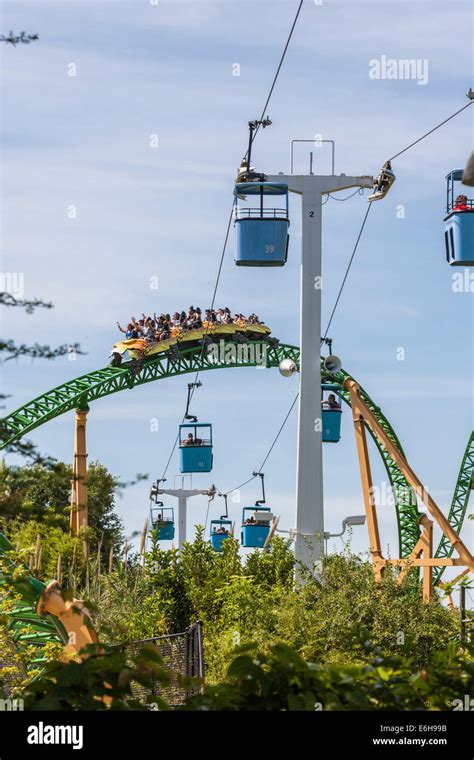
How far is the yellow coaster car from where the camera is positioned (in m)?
30.6

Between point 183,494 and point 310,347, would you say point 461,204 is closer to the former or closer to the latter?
point 310,347

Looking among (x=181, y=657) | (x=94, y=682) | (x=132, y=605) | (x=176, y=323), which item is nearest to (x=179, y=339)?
(x=176, y=323)

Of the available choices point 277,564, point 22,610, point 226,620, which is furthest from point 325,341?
point 22,610

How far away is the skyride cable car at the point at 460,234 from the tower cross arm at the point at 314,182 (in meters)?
1.56

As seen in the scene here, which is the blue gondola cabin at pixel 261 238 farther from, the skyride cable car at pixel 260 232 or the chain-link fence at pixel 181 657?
the chain-link fence at pixel 181 657

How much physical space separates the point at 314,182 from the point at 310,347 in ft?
7.71

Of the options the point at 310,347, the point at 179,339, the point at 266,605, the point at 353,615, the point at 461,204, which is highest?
the point at 179,339

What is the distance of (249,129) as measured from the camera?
18609mm

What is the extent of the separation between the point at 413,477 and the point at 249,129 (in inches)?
263

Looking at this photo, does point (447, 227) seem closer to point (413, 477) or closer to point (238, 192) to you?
point (238, 192)

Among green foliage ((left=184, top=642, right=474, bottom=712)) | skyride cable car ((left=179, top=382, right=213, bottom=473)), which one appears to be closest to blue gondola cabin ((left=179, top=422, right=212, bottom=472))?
skyride cable car ((left=179, top=382, right=213, bottom=473))

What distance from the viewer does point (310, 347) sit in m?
18.8

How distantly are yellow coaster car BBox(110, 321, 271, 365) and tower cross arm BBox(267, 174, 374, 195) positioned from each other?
484 inches

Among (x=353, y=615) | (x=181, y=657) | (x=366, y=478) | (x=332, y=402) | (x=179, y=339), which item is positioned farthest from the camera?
(x=179, y=339)
